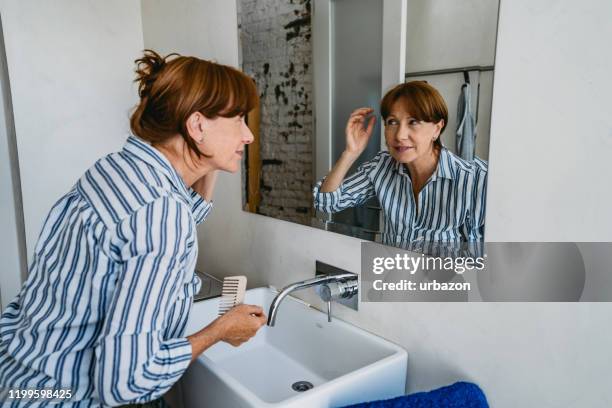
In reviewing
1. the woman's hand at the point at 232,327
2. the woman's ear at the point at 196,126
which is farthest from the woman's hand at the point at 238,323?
the woman's ear at the point at 196,126

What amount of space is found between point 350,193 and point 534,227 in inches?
17.9

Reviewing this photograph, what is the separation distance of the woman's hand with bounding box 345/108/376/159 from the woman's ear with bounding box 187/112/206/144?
0.38 m

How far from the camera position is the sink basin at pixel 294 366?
3.08ft

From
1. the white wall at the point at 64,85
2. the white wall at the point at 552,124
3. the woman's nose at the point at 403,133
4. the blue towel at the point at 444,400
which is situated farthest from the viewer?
the white wall at the point at 64,85

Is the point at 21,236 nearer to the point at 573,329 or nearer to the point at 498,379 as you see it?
the point at 498,379

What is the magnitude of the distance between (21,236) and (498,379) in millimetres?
1866

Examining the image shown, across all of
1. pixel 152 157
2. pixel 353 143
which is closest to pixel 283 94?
pixel 353 143

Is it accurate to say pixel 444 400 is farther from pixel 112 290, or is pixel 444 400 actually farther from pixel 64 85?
pixel 64 85

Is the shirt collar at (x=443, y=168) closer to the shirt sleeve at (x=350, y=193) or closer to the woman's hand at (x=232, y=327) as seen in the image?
the shirt sleeve at (x=350, y=193)

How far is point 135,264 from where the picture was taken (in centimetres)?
76

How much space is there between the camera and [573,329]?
0.79m

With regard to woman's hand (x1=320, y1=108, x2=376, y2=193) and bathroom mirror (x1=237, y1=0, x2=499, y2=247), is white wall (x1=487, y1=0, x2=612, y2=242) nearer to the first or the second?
bathroom mirror (x1=237, y1=0, x2=499, y2=247)

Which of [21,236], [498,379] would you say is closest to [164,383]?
[498,379]

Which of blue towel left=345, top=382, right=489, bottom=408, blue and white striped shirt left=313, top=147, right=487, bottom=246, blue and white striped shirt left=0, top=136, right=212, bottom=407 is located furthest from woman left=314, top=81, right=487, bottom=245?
blue and white striped shirt left=0, top=136, right=212, bottom=407
